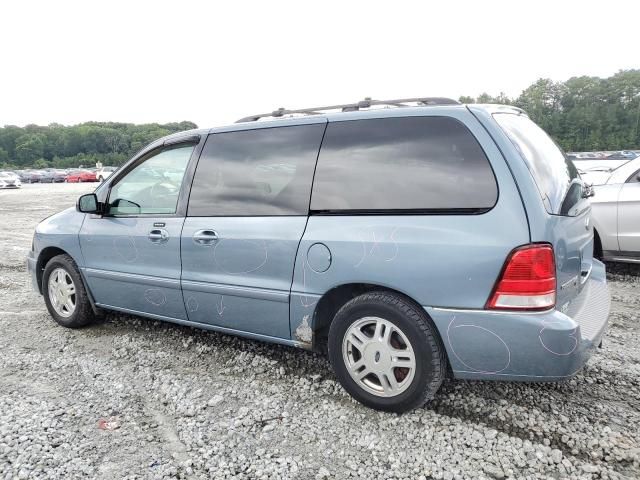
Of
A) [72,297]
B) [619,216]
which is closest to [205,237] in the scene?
[72,297]

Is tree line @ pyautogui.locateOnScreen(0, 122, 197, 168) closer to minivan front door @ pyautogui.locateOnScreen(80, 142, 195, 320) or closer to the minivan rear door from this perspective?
minivan front door @ pyautogui.locateOnScreen(80, 142, 195, 320)

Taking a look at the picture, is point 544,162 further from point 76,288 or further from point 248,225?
point 76,288

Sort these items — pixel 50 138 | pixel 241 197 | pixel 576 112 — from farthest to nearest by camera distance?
1. pixel 50 138
2. pixel 576 112
3. pixel 241 197

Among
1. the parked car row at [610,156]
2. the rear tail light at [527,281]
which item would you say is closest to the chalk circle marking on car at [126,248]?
the rear tail light at [527,281]

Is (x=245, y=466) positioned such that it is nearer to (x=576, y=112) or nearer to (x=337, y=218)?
(x=337, y=218)

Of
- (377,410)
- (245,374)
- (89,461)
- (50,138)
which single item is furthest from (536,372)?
(50,138)

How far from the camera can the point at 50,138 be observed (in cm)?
11919

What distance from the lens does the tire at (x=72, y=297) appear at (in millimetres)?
4234

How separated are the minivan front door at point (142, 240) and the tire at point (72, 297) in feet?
0.53

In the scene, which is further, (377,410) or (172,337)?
(172,337)

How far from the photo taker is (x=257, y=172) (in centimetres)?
327

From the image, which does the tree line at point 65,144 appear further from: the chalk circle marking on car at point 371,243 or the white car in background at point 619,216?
the chalk circle marking on car at point 371,243

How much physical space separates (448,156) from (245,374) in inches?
77.3

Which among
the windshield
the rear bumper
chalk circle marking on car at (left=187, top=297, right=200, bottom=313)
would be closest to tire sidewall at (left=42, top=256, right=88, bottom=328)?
chalk circle marking on car at (left=187, top=297, right=200, bottom=313)
